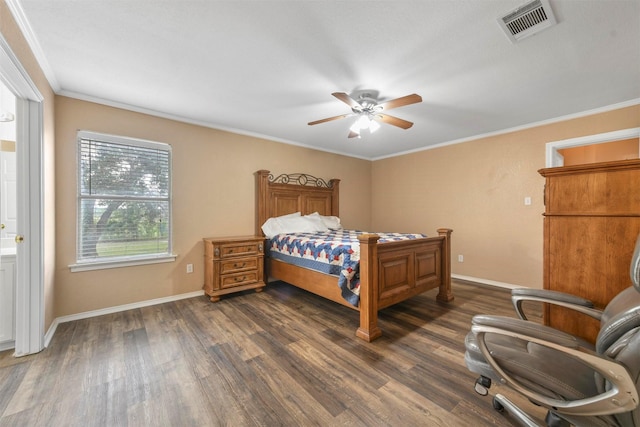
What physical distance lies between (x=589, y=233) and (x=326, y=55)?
2087mm

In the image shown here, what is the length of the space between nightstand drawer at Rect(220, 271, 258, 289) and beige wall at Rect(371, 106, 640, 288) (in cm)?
311

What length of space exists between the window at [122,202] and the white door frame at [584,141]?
16.5 ft

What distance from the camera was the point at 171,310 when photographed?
2.96 m

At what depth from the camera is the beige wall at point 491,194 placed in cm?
348

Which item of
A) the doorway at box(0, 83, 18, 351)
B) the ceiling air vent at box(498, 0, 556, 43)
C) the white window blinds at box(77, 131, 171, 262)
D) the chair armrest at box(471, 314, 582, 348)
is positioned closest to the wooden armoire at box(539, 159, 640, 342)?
the chair armrest at box(471, 314, 582, 348)

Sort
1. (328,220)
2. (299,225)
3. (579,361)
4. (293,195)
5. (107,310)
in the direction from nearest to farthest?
(579,361), (107,310), (299,225), (293,195), (328,220)

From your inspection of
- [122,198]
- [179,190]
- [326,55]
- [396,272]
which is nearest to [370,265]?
[396,272]

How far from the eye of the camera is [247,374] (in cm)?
181

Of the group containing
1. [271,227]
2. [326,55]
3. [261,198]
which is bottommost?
[271,227]

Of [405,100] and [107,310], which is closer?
[405,100]

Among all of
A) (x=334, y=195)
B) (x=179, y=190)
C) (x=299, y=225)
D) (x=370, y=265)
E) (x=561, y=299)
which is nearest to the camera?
(x=561, y=299)

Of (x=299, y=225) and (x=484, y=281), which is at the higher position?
(x=299, y=225)

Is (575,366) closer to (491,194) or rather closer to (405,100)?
(405,100)

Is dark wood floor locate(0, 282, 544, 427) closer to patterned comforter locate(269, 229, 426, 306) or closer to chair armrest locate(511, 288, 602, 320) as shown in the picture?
patterned comforter locate(269, 229, 426, 306)
